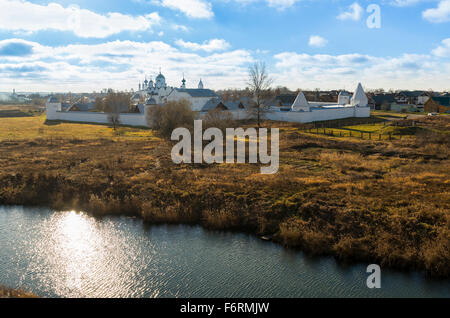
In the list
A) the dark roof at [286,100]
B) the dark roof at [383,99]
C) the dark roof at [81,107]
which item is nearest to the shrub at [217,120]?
the dark roof at [286,100]

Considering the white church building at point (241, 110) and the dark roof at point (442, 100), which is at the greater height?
the dark roof at point (442, 100)

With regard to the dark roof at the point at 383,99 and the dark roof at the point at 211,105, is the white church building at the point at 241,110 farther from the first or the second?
the dark roof at the point at 383,99

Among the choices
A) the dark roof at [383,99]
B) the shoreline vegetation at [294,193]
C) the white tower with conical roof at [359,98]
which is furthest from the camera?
the dark roof at [383,99]

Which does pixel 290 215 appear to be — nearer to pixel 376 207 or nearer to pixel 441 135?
pixel 376 207

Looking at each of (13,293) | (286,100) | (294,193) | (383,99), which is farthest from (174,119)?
(383,99)

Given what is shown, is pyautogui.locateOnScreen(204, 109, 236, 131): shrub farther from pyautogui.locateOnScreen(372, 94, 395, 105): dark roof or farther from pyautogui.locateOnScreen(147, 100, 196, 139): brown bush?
pyautogui.locateOnScreen(372, 94, 395, 105): dark roof

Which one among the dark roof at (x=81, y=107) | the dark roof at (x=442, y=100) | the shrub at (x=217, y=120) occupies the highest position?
the dark roof at (x=442, y=100)
